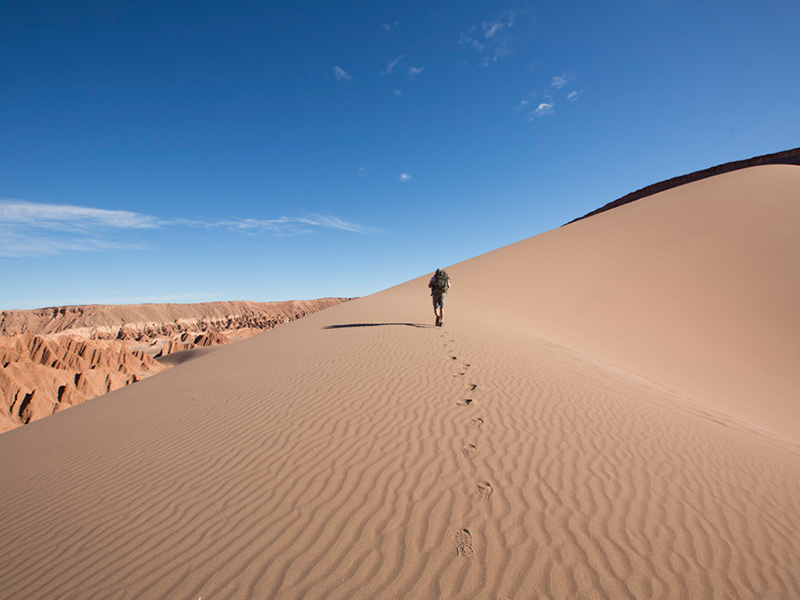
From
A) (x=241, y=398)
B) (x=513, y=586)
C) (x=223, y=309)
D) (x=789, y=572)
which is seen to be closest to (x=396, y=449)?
(x=513, y=586)

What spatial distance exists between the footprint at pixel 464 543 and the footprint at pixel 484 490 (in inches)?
17.7

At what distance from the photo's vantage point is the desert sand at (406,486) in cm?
244

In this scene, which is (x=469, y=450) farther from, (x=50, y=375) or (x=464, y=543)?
(x=50, y=375)

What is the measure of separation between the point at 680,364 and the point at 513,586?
41.5ft

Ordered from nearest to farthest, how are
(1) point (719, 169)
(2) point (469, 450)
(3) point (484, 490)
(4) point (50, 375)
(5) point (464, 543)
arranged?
(5) point (464, 543) < (3) point (484, 490) < (2) point (469, 450) < (4) point (50, 375) < (1) point (719, 169)

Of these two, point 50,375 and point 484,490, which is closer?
point 484,490

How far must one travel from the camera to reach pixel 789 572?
2.53 metres

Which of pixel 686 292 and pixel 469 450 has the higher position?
pixel 686 292

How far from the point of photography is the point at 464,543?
2.60 metres

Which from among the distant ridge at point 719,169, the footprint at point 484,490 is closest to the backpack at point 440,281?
the footprint at point 484,490

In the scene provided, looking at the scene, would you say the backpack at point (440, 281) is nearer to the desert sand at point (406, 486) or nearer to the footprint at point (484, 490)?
the desert sand at point (406, 486)

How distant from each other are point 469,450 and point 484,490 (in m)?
0.67

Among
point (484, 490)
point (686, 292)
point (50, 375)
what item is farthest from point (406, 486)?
point (50, 375)

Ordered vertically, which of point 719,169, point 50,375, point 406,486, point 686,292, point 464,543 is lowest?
point 50,375
